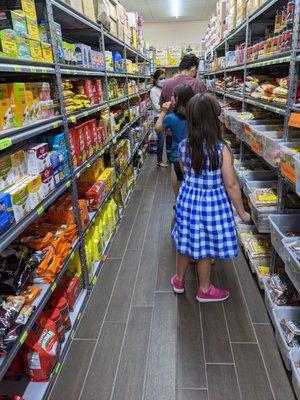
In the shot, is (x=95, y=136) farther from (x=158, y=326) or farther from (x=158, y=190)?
(x=158, y=190)

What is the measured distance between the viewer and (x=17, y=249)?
1.95 meters

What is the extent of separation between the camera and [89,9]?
2.86m

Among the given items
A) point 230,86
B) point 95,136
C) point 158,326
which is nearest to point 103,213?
point 95,136

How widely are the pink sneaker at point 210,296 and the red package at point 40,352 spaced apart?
Result: 1.13 meters

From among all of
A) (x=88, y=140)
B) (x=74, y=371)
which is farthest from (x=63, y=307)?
(x=88, y=140)

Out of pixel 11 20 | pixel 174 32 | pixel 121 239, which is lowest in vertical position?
pixel 121 239

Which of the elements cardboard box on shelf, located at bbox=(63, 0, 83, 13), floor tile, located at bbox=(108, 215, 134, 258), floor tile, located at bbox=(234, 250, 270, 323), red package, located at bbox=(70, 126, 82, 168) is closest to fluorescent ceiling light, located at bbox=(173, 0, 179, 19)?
floor tile, located at bbox=(108, 215, 134, 258)

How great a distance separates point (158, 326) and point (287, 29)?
2211mm

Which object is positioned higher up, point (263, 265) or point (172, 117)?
point (172, 117)

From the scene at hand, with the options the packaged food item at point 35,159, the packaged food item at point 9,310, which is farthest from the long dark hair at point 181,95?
the packaged food item at point 9,310

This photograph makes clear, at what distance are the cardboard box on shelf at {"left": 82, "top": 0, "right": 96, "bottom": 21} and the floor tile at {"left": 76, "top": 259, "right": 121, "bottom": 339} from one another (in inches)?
87.3

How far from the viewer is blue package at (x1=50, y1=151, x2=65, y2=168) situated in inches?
82.6

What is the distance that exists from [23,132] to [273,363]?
1.94 metres

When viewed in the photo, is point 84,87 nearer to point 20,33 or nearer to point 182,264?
point 20,33
